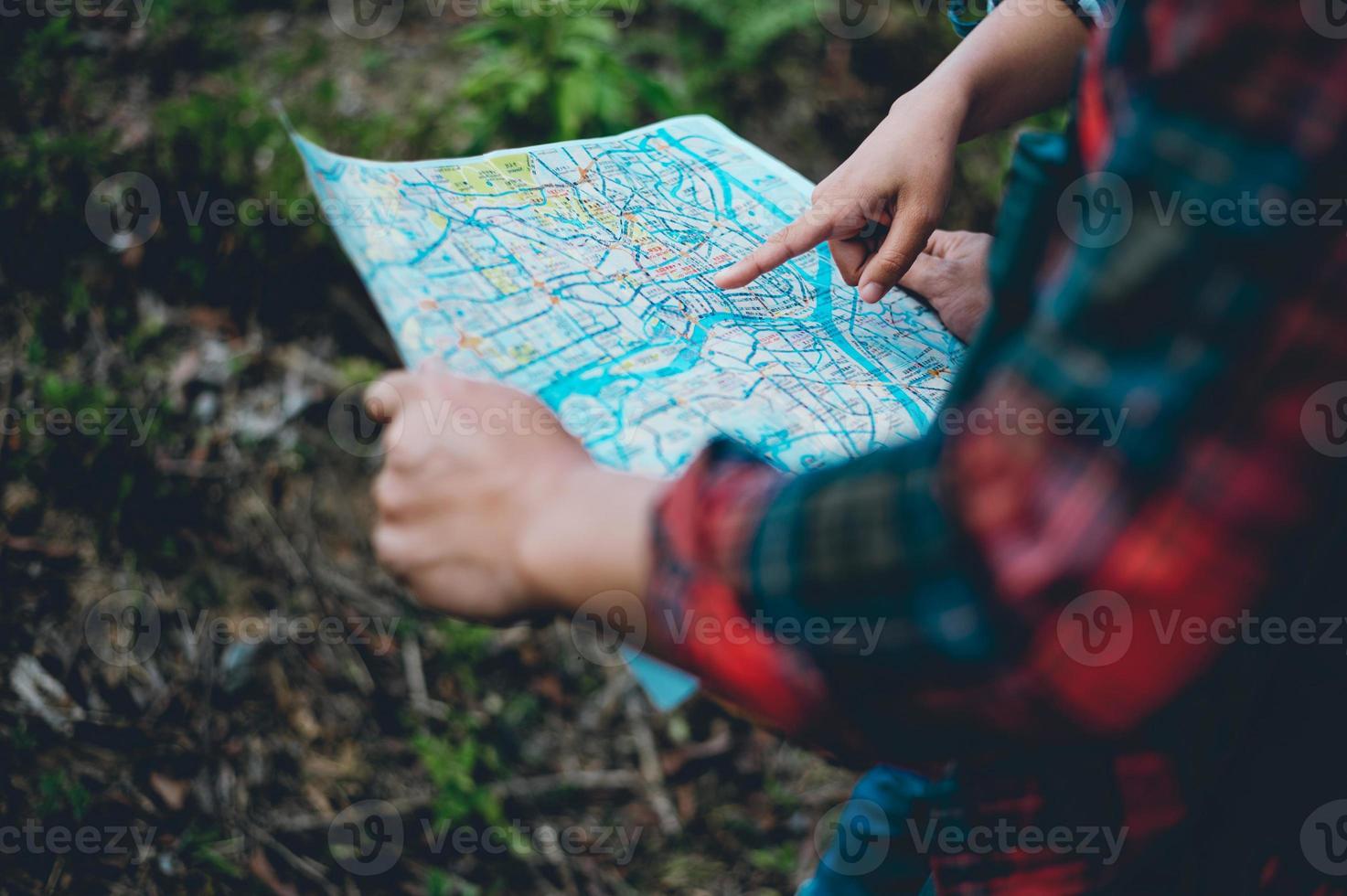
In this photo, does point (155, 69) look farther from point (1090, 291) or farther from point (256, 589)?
point (1090, 291)

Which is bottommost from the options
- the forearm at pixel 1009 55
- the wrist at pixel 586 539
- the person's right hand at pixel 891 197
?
the wrist at pixel 586 539

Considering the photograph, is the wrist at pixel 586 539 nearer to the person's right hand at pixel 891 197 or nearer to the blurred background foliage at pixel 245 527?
the person's right hand at pixel 891 197

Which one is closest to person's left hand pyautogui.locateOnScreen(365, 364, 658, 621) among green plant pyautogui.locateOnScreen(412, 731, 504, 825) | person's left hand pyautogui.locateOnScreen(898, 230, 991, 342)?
person's left hand pyautogui.locateOnScreen(898, 230, 991, 342)

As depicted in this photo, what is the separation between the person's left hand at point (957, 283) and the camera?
1059 millimetres

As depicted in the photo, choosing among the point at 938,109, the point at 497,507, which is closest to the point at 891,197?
the point at 938,109

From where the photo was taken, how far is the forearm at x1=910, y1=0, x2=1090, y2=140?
1.03 meters

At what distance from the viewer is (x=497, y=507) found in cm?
60

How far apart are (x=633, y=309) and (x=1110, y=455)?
21.5 inches

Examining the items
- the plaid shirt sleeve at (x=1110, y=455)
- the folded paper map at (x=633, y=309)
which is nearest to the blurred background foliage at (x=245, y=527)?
the folded paper map at (x=633, y=309)

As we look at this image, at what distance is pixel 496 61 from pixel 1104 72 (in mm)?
2454

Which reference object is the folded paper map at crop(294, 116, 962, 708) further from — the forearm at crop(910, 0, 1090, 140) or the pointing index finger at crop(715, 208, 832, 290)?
the forearm at crop(910, 0, 1090, 140)

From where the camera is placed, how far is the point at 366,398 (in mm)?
709

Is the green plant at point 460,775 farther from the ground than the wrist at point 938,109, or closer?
closer

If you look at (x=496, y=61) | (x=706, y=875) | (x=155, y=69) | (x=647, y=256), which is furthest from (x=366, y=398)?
(x=155, y=69)
